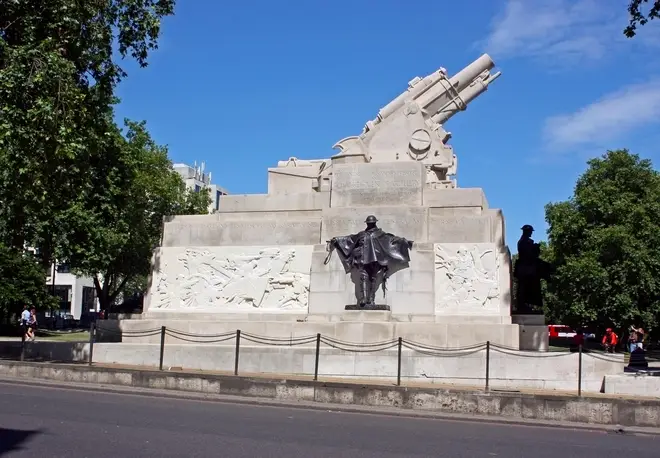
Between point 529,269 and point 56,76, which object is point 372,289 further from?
point 56,76

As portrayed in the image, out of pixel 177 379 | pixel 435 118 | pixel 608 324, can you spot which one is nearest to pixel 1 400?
pixel 177 379

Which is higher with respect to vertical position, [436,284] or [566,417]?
[436,284]

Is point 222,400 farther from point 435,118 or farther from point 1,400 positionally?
point 435,118

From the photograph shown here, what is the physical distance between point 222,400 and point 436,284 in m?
7.60

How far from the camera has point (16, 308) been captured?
43188 millimetres

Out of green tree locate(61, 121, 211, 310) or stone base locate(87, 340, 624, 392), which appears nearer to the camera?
stone base locate(87, 340, 624, 392)

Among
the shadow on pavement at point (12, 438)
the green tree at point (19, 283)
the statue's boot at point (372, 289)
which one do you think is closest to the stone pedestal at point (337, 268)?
the statue's boot at point (372, 289)

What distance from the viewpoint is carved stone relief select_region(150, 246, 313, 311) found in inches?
840

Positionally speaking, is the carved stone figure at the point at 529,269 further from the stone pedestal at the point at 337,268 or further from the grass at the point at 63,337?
the grass at the point at 63,337

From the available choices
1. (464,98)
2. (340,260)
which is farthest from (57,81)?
(464,98)

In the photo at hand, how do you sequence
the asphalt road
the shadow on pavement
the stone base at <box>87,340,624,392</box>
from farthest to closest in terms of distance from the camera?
the stone base at <box>87,340,624,392</box> < the asphalt road < the shadow on pavement

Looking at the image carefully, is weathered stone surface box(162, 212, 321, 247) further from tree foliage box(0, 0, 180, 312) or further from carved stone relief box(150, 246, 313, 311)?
tree foliage box(0, 0, 180, 312)

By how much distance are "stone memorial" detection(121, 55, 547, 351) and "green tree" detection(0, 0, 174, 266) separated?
440 centimetres

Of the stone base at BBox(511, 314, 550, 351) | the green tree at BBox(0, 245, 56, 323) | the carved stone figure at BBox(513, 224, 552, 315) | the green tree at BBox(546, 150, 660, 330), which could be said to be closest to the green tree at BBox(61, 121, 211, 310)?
the green tree at BBox(0, 245, 56, 323)
